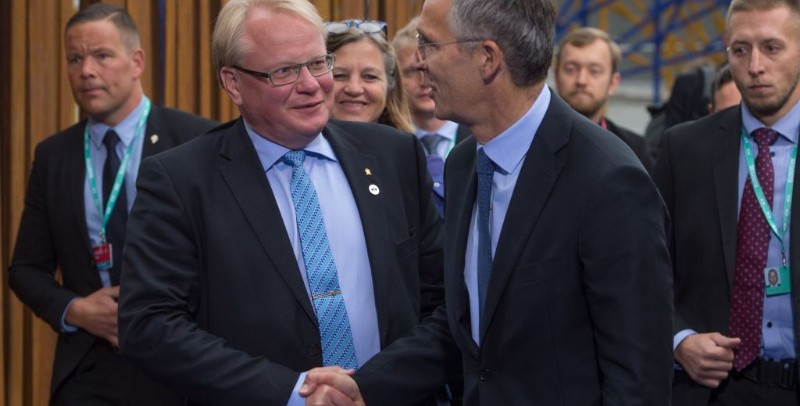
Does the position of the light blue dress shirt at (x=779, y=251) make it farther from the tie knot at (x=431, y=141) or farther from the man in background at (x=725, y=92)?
the man in background at (x=725, y=92)

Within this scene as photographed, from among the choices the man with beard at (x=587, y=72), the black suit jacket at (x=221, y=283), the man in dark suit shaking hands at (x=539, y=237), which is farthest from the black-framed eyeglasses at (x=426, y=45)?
the man with beard at (x=587, y=72)

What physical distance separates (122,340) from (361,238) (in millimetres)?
566

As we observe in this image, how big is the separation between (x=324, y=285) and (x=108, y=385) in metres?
1.39

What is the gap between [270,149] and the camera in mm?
2490

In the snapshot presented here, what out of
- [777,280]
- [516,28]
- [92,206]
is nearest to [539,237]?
[516,28]

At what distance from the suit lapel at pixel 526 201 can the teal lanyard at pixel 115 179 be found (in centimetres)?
186

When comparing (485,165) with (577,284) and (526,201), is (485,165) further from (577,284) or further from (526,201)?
(577,284)

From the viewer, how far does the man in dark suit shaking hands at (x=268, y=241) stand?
→ 2.33 metres

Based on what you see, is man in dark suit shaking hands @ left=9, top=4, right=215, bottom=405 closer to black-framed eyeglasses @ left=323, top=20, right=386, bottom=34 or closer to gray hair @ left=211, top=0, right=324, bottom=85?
black-framed eyeglasses @ left=323, top=20, right=386, bottom=34

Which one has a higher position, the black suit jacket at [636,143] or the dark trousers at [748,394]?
the black suit jacket at [636,143]

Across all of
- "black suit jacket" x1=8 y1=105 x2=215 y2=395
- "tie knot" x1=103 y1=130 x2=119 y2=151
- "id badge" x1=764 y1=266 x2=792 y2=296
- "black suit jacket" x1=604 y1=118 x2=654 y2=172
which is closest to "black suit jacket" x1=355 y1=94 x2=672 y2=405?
"id badge" x1=764 y1=266 x2=792 y2=296

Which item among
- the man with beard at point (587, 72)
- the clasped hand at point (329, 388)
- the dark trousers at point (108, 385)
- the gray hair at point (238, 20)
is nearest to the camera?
the clasped hand at point (329, 388)

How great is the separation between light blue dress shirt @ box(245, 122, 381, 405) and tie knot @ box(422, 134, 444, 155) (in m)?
1.42

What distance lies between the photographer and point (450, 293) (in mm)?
2225
